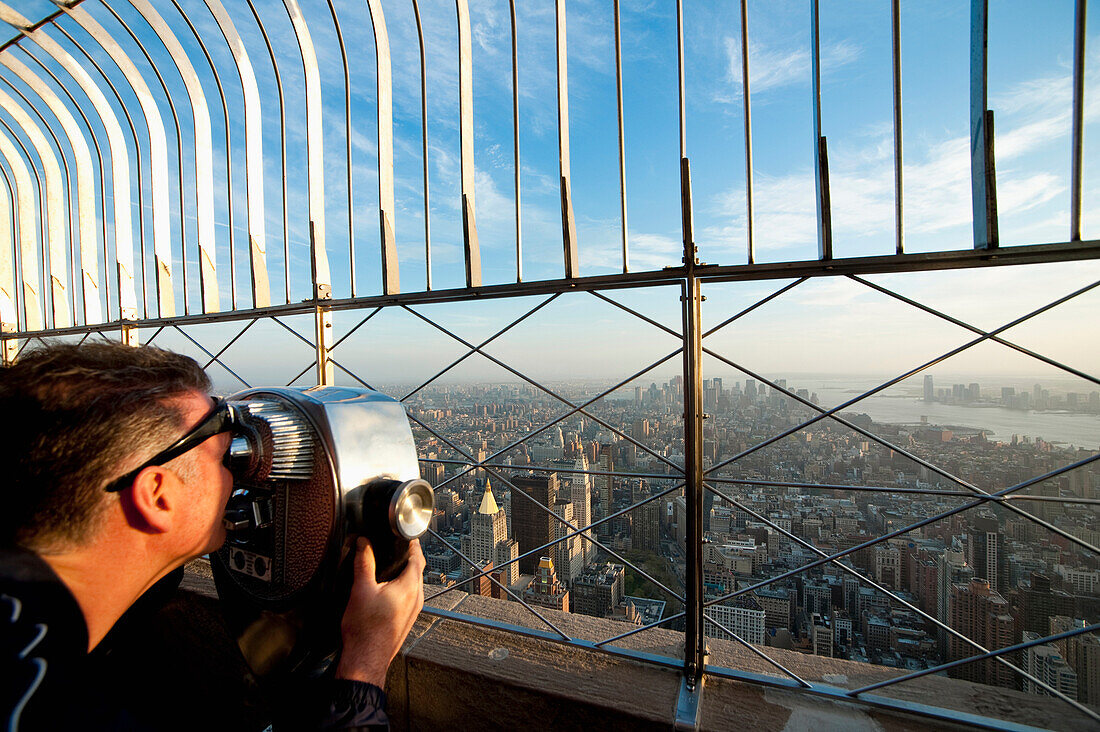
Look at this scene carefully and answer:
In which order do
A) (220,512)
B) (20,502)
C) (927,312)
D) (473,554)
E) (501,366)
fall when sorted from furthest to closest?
(473,554) < (501,366) < (927,312) < (220,512) < (20,502)

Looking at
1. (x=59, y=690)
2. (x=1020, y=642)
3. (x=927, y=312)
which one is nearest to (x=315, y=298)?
(x=59, y=690)

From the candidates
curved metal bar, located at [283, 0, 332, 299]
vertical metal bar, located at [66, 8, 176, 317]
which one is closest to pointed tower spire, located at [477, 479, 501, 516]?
curved metal bar, located at [283, 0, 332, 299]

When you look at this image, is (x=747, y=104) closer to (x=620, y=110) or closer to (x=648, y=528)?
(x=620, y=110)

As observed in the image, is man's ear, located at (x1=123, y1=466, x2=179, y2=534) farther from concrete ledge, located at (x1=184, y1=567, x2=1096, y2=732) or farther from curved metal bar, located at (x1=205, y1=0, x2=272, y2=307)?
curved metal bar, located at (x1=205, y1=0, x2=272, y2=307)

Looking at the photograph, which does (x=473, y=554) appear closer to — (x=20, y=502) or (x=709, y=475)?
(x=709, y=475)

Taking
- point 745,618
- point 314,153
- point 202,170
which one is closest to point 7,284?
point 202,170

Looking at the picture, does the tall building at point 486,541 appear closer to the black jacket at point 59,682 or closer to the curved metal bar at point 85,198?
the black jacket at point 59,682
